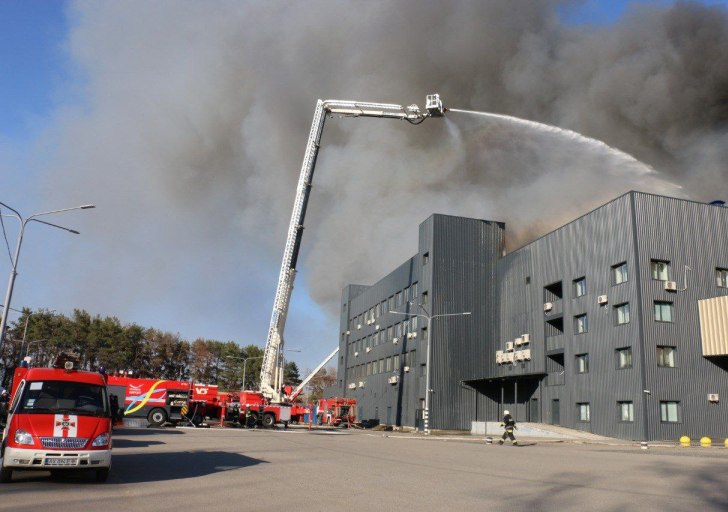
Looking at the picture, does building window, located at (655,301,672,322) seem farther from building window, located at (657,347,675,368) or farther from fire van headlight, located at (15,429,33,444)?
fire van headlight, located at (15,429,33,444)

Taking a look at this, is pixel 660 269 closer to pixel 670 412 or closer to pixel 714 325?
pixel 714 325

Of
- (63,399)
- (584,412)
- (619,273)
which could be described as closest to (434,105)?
(619,273)

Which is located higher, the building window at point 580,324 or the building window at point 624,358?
the building window at point 580,324

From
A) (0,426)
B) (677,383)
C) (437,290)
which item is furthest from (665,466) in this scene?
(437,290)

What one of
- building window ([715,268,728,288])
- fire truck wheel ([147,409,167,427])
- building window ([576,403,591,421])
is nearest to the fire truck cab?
fire truck wheel ([147,409,167,427])

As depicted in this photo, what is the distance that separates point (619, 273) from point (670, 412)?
840 centimetres

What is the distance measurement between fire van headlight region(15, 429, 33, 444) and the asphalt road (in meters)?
0.72

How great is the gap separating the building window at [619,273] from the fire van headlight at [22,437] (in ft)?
111

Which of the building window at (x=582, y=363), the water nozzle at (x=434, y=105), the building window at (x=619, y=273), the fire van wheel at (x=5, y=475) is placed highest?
the water nozzle at (x=434, y=105)

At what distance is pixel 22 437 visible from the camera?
33.2 feet

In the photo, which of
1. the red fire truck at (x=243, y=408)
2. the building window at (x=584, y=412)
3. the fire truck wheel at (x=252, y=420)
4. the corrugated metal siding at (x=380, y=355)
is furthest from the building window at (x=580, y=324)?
the fire truck wheel at (x=252, y=420)

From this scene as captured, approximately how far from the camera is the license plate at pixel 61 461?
1010 cm

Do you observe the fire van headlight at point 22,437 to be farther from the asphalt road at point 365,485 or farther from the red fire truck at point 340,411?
the red fire truck at point 340,411

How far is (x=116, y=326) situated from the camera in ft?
279
